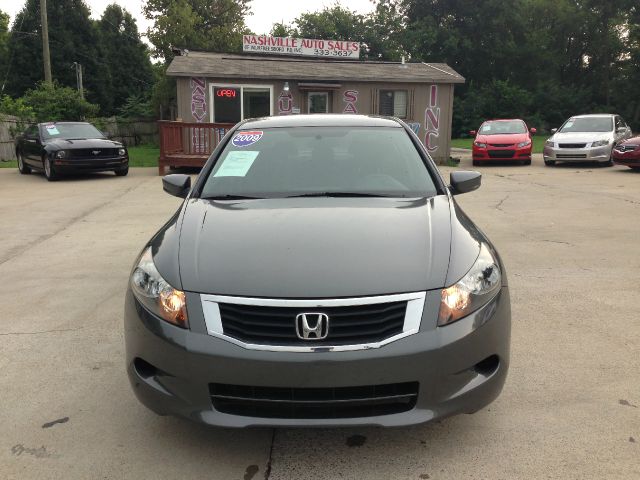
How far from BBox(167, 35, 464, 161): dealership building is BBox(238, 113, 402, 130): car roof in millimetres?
14625

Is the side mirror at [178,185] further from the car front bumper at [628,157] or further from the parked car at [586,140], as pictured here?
the parked car at [586,140]

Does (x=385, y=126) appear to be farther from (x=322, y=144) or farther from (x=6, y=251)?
(x=6, y=251)

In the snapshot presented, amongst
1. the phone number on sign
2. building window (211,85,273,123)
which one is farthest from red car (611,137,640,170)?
the phone number on sign

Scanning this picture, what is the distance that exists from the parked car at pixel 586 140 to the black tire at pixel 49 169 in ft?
43.9

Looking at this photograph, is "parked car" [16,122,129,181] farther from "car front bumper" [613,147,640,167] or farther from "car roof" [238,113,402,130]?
"car front bumper" [613,147,640,167]

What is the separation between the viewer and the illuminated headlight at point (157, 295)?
95.3 inches

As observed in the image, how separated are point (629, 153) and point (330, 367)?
14573 millimetres

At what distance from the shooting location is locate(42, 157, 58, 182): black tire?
13491 mm

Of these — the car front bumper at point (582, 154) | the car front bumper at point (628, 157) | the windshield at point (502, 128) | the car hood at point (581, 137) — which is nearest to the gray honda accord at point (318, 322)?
the car front bumper at point (628, 157)

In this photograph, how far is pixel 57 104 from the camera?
901 inches

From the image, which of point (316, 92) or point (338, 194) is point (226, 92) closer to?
point (316, 92)

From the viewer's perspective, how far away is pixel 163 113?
28.0m

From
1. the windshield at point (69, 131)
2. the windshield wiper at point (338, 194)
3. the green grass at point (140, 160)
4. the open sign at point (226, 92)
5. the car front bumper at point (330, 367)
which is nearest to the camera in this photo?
the car front bumper at point (330, 367)

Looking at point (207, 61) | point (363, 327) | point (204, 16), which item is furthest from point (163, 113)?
point (363, 327)
